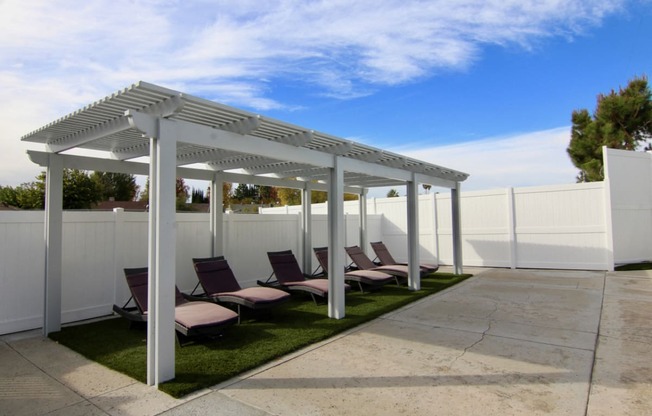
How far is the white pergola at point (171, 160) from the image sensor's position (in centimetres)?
371

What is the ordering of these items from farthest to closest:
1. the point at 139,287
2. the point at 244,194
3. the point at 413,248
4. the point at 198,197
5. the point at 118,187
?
1. the point at 244,194
2. the point at 198,197
3. the point at 118,187
4. the point at 413,248
5. the point at 139,287

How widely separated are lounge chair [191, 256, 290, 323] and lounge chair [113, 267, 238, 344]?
0.63 metres

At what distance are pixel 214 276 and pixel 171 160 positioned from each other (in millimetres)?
3632

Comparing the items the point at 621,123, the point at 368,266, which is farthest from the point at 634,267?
the point at 368,266

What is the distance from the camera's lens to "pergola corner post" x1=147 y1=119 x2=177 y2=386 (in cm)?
367

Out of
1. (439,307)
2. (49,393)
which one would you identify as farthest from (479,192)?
(49,393)

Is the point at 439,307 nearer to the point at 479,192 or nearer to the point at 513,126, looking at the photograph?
the point at 479,192

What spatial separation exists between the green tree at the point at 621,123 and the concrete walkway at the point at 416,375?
40.3 feet

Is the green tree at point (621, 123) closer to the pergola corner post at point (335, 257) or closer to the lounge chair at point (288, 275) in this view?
the lounge chair at point (288, 275)

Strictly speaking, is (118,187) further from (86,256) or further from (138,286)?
(138,286)

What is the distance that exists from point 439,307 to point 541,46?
7.35 metres

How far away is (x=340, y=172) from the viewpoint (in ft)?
21.1

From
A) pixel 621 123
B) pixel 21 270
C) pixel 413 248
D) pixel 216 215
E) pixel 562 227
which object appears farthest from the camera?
pixel 621 123

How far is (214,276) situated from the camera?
695 cm
